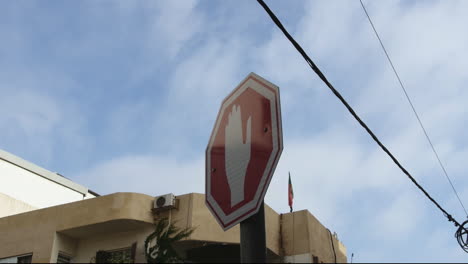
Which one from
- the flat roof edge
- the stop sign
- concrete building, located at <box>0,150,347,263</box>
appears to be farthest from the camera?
the flat roof edge

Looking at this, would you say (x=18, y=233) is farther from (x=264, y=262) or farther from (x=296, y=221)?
(x=264, y=262)

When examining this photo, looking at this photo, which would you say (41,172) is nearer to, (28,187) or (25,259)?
(28,187)

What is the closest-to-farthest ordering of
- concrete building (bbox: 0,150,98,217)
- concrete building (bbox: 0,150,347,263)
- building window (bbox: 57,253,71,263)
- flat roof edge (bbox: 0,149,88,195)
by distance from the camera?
1. concrete building (bbox: 0,150,347,263)
2. building window (bbox: 57,253,71,263)
3. concrete building (bbox: 0,150,98,217)
4. flat roof edge (bbox: 0,149,88,195)

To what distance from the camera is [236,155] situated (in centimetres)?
337

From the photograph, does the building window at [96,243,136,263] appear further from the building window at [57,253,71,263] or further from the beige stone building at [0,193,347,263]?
the building window at [57,253,71,263]

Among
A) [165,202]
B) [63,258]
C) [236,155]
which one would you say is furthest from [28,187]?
[236,155]

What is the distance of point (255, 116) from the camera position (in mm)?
3367

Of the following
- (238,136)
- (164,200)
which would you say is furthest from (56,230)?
(238,136)

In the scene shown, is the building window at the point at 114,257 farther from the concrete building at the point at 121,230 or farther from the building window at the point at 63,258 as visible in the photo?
the building window at the point at 63,258

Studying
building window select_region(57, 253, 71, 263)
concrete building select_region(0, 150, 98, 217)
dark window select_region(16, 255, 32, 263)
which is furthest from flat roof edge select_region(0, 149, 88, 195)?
building window select_region(57, 253, 71, 263)

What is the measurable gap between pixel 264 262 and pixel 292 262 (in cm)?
18

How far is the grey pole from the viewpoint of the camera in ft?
10.5

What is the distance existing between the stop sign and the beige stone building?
8318 millimetres

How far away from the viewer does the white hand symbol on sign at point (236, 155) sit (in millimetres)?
3248
